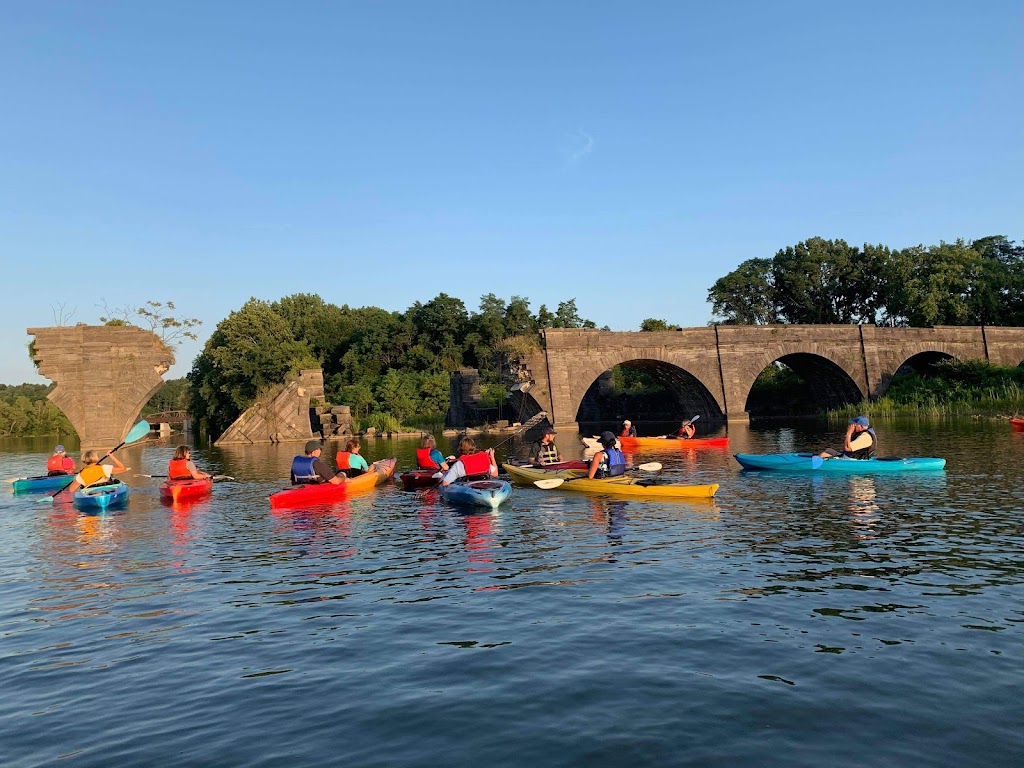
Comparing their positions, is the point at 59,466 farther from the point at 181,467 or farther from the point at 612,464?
the point at 612,464

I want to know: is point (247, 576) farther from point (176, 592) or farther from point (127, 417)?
point (127, 417)

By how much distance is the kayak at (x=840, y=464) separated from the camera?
18.9 m

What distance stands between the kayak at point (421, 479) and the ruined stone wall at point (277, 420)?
3503 cm

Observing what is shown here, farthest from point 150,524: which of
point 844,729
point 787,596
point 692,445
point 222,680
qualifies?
point 692,445

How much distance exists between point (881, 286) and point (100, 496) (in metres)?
61.9

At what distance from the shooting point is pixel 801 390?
55.9m

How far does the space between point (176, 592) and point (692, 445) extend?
22867mm

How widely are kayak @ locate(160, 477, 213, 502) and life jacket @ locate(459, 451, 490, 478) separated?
7704mm

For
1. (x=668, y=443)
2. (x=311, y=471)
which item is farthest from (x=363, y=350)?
(x=311, y=471)

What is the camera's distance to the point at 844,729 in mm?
5457

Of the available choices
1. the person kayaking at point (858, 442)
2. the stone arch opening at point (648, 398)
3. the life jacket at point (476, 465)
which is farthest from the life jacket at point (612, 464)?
the stone arch opening at point (648, 398)

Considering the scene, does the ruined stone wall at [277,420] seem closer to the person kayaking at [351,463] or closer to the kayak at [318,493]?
the person kayaking at [351,463]

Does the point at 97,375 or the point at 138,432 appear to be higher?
the point at 97,375

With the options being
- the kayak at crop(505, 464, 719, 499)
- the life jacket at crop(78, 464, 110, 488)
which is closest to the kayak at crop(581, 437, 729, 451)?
the kayak at crop(505, 464, 719, 499)
